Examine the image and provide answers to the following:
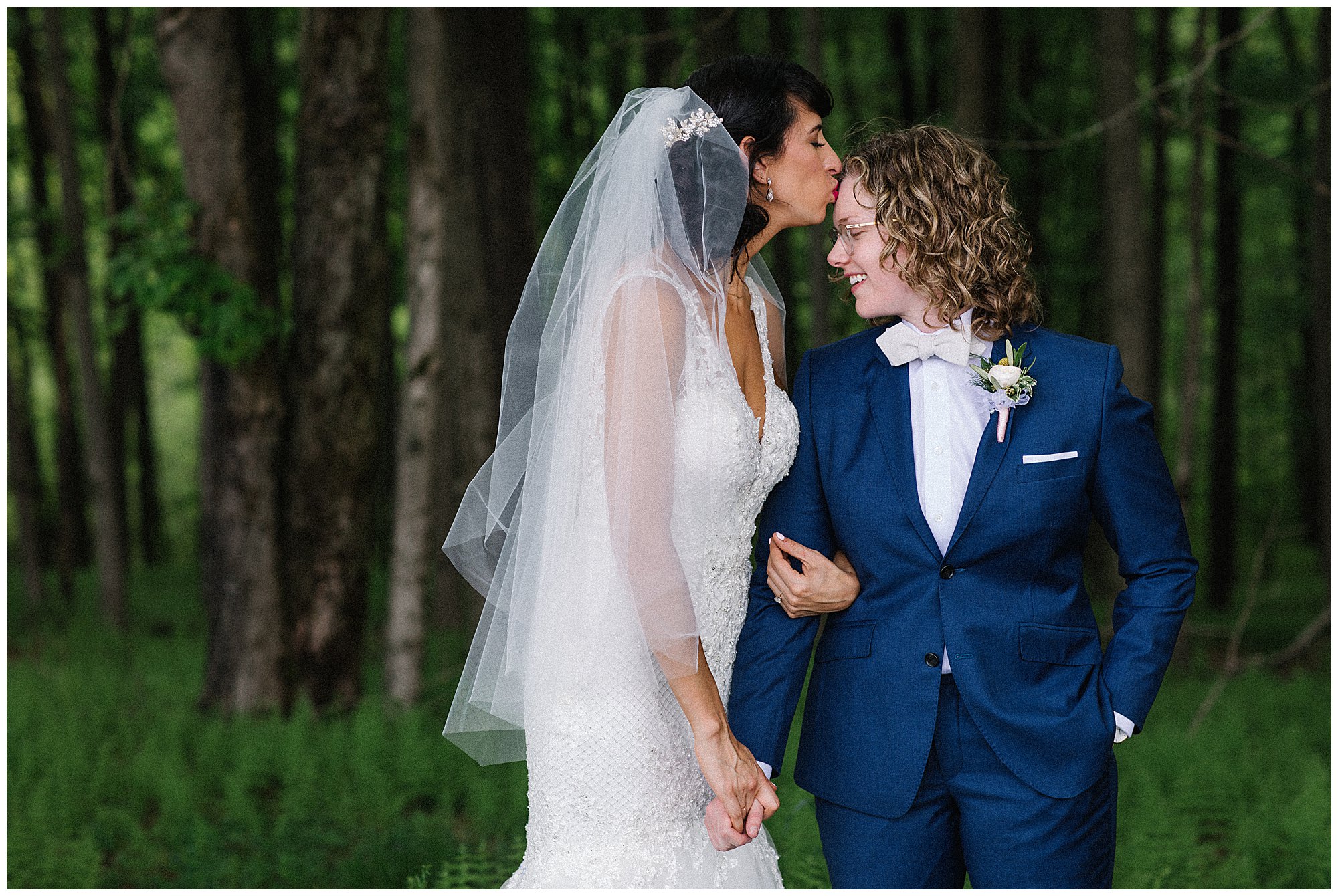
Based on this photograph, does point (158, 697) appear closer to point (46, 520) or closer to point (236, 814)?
Answer: point (236, 814)

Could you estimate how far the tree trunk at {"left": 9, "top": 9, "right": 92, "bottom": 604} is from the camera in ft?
44.8

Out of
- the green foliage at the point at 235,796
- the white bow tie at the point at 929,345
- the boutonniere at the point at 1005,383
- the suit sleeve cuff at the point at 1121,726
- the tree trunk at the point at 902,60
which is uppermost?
the tree trunk at the point at 902,60

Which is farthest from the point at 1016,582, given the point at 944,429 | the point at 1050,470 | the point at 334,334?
the point at 334,334

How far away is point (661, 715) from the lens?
296cm

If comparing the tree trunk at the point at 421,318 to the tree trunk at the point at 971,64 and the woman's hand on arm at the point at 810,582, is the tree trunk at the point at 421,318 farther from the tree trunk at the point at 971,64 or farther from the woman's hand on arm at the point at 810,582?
the woman's hand on arm at the point at 810,582

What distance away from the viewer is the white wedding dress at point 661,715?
2.84m

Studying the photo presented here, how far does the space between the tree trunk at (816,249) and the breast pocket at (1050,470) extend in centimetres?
598

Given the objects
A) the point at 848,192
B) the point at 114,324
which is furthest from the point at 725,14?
the point at 848,192

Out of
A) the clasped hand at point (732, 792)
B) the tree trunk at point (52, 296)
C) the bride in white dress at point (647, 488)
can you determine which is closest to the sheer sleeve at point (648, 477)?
the bride in white dress at point (647, 488)

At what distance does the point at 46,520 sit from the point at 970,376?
21880mm

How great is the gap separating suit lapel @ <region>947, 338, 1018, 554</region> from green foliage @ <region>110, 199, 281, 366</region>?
210 inches

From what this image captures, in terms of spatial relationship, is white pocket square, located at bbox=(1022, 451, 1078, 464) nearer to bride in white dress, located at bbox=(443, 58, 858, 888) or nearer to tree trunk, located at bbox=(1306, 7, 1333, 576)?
bride in white dress, located at bbox=(443, 58, 858, 888)

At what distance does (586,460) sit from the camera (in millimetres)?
2906

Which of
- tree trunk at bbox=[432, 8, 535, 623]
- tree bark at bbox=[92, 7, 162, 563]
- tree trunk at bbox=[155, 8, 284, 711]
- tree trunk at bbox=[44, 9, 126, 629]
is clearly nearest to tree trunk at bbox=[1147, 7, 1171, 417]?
tree trunk at bbox=[432, 8, 535, 623]
